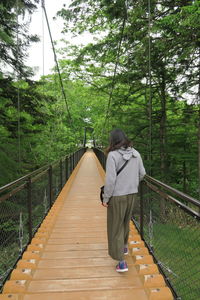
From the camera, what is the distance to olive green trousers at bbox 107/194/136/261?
2283mm

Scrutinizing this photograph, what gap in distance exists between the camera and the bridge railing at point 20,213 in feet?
8.59

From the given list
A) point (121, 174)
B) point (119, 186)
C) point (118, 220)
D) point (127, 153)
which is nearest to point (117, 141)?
point (127, 153)

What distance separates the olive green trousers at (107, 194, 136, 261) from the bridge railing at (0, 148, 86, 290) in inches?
37.4

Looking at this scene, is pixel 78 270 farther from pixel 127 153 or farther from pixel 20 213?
pixel 127 153

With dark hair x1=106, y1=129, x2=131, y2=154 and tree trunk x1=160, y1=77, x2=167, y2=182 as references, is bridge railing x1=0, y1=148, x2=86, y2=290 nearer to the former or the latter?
dark hair x1=106, y1=129, x2=131, y2=154

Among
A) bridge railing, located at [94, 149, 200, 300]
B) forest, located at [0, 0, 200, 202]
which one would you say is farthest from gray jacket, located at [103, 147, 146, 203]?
forest, located at [0, 0, 200, 202]

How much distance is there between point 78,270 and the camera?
2.45 meters

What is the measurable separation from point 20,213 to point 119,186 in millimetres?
1336

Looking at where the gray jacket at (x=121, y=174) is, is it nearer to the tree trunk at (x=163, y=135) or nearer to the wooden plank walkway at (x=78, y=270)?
the wooden plank walkway at (x=78, y=270)

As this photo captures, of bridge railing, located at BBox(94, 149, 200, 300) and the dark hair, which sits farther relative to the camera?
the dark hair

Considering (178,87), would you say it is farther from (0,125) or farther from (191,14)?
(0,125)

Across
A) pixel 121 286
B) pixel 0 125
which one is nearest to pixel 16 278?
pixel 121 286

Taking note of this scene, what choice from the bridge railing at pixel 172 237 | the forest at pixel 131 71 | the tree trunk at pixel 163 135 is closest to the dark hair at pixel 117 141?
the bridge railing at pixel 172 237

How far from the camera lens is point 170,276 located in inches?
91.0
